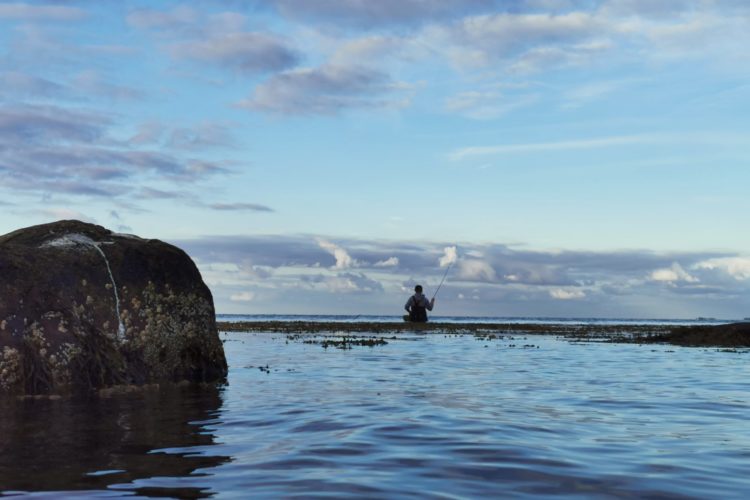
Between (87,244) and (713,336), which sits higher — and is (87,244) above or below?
above

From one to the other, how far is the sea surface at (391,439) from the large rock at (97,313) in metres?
0.57

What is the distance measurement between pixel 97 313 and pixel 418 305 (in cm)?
2476

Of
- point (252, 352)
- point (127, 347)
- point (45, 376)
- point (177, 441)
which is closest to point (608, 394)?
point (177, 441)

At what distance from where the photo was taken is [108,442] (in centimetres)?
748

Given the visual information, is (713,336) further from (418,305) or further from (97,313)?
(97,313)

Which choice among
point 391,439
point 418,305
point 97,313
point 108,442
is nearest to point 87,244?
point 97,313

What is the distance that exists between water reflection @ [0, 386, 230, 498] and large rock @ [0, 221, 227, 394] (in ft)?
→ 2.38

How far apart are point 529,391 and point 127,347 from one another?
676cm

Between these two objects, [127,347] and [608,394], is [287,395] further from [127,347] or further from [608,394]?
[608,394]

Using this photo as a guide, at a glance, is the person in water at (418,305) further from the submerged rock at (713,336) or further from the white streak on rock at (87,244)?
the white streak on rock at (87,244)

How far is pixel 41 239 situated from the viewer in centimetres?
1232

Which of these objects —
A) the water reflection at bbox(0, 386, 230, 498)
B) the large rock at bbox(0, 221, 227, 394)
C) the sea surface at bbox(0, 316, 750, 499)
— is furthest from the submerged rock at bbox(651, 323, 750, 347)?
the water reflection at bbox(0, 386, 230, 498)

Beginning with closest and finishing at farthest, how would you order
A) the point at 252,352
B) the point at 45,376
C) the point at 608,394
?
the point at 45,376, the point at 608,394, the point at 252,352

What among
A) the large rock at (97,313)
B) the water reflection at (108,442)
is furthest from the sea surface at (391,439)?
the large rock at (97,313)
